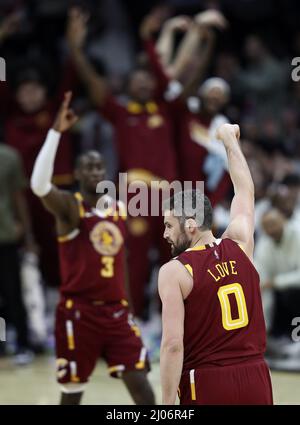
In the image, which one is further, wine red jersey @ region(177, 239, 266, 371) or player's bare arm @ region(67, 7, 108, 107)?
player's bare arm @ region(67, 7, 108, 107)

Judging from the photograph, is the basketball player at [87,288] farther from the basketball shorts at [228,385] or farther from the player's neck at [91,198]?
the basketball shorts at [228,385]

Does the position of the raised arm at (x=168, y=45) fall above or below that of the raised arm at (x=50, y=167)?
above

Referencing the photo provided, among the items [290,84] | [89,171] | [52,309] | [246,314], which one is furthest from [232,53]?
[246,314]

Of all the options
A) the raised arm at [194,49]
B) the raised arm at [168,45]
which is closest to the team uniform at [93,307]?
the raised arm at [194,49]

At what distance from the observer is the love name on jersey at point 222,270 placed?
436cm

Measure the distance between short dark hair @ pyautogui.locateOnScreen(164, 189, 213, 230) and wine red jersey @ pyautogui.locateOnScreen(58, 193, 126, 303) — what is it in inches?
67.0

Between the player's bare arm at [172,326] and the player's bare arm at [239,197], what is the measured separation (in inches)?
18.4

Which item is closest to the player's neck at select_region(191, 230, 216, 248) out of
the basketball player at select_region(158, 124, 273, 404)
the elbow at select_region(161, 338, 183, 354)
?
the basketball player at select_region(158, 124, 273, 404)

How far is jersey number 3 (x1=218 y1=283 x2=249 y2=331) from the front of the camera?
4.34m

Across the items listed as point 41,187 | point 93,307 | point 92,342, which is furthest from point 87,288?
point 41,187

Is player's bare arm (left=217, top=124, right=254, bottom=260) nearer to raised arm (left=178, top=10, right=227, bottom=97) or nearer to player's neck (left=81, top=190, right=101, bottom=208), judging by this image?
player's neck (left=81, top=190, right=101, bottom=208)

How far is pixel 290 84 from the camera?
40.2 ft
